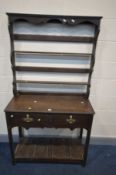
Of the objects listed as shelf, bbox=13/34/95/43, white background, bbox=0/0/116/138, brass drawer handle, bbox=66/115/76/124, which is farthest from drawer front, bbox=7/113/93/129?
shelf, bbox=13/34/95/43

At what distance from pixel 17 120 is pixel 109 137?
129 cm

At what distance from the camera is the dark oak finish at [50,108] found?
1.74 metres

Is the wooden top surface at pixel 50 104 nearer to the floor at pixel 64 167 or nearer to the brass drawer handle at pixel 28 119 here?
the brass drawer handle at pixel 28 119

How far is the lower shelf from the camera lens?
2037 mm

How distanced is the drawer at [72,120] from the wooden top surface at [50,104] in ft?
0.18

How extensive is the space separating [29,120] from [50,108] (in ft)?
0.79

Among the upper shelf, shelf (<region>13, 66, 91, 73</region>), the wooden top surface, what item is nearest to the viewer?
the wooden top surface

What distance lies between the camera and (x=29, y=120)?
176 centimetres

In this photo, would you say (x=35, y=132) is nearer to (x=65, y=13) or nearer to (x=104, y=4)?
(x=65, y=13)

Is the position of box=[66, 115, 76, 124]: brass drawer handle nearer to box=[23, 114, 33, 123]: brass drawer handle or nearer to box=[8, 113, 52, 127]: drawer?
box=[8, 113, 52, 127]: drawer

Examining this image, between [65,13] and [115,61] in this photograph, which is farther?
[115,61]

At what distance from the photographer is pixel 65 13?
6.04 ft

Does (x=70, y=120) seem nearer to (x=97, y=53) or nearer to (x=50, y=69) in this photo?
(x=50, y=69)

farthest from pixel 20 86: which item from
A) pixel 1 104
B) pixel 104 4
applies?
pixel 104 4
